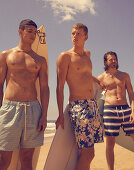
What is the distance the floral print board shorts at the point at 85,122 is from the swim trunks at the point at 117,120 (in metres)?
0.68

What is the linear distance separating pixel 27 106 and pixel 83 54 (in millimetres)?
1023

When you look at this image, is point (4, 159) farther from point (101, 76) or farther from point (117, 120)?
point (101, 76)

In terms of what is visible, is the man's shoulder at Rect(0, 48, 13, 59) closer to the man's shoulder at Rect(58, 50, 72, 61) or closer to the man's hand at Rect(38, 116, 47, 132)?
the man's shoulder at Rect(58, 50, 72, 61)

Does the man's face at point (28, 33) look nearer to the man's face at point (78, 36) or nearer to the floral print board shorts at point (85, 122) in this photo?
the man's face at point (78, 36)

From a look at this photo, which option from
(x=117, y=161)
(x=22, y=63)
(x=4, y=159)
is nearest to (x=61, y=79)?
(x=22, y=63)

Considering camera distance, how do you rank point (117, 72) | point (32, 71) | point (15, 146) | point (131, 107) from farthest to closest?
point (117, 72), point (131, 107), point (32, 71), point (15, 146)

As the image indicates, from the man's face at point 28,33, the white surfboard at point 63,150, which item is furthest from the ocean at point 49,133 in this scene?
the man's face at point 28,33

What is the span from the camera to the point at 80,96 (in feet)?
7.00

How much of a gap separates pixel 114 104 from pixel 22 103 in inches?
62.2

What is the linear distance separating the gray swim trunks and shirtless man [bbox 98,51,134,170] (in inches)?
51.0

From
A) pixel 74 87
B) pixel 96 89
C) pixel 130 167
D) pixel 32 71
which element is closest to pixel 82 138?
pixel 74 87

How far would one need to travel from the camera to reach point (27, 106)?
1856 mm

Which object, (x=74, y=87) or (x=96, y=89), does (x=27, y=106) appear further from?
(x=96, y=89)

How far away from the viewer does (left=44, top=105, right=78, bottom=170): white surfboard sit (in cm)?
228
